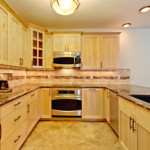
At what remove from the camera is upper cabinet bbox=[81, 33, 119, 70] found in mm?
2787

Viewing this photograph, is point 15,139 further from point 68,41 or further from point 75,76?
point 68,41

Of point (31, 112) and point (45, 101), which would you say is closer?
point (31, 112)

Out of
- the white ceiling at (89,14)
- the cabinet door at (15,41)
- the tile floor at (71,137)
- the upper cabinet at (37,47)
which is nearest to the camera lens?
the tile floor at (71,137)

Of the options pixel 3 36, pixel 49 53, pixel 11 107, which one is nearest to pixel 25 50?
pixel 49 53

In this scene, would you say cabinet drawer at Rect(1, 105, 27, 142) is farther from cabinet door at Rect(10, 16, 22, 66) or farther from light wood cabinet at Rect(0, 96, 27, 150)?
cabinet door at Rect(10, 16, 22, 66)

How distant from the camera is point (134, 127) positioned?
3.84 ft

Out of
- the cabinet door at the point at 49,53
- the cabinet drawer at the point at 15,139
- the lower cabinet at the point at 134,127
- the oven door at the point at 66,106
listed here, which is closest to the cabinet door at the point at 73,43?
the cabinet door at the point at 49,53

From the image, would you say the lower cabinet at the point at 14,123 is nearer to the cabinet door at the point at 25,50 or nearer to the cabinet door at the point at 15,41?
the cabinet door at the point at 15,41

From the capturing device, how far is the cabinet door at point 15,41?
1850 millimetres

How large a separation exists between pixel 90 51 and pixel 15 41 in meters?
1.82

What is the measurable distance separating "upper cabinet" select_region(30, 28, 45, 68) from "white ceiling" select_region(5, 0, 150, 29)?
1.05ft

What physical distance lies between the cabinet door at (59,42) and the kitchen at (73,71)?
1.1 inches

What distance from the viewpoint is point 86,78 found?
10.1ft

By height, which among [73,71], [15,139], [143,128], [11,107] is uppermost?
[73,71]
